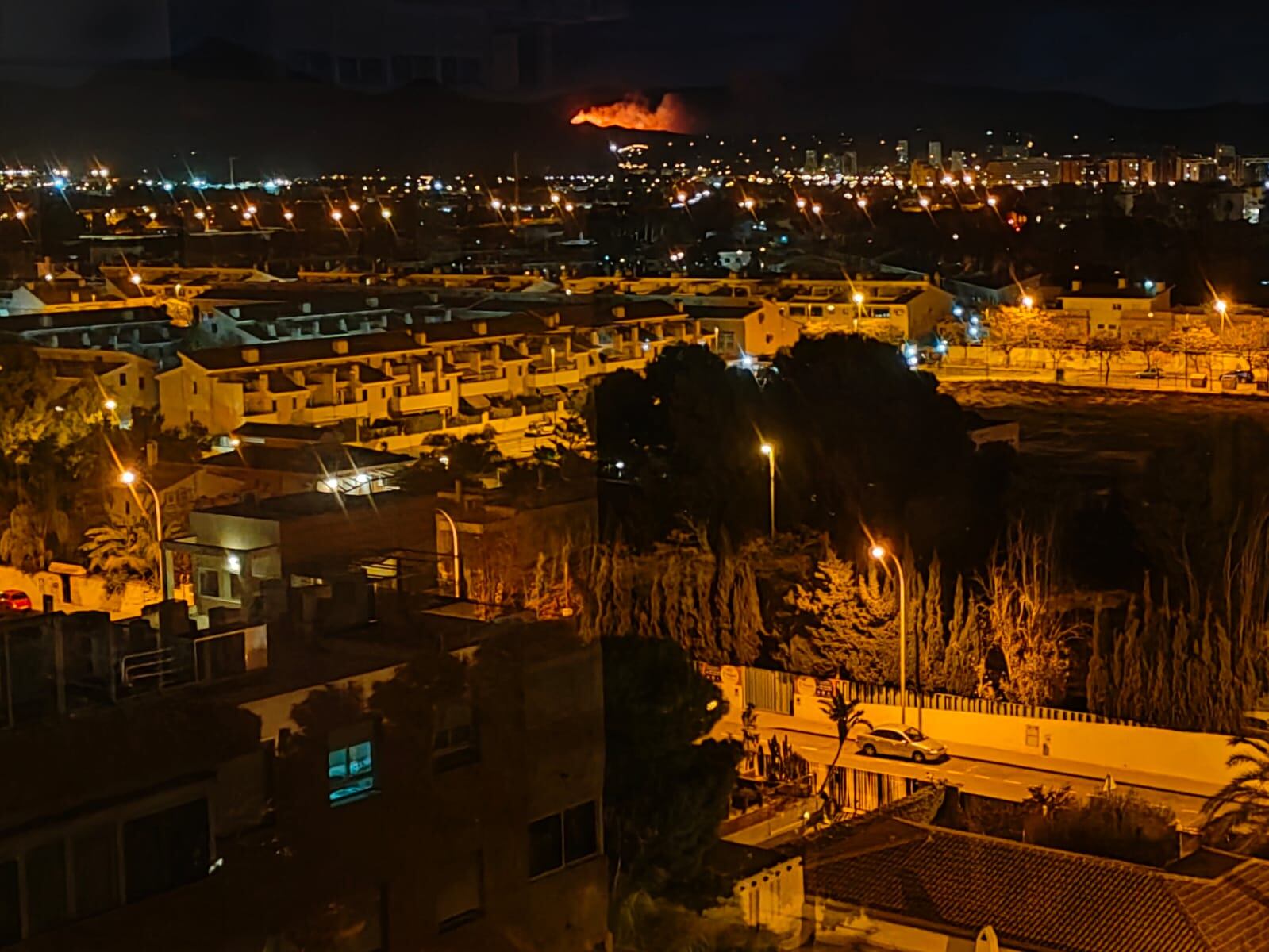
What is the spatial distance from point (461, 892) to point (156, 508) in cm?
169

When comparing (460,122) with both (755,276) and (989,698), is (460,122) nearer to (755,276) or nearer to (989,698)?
(989,698)

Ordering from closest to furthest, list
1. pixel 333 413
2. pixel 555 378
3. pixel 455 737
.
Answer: pixel 455 737 < pixel 333 413 < pixel 555 378

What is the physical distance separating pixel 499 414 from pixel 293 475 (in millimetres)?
3077

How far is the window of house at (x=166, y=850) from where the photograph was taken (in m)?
1.20

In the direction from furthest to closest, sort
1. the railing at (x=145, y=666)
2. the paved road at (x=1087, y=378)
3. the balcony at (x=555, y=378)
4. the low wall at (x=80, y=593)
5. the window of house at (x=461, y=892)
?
the paved road at (x=1087, y=378)
the balcony at (x=555, y=378)
the low wall at (x=80, y=593)
the window of house at (x=461, y=892)
the railing at (x=145, y=666)

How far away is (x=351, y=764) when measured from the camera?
1.39 metres

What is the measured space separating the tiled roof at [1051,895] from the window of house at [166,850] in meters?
1.62

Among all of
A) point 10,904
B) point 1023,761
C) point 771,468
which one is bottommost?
point 1023,761

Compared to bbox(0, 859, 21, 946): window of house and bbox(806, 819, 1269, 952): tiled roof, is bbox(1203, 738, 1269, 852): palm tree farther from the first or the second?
bbox(0, 859, 21, 946): window of house

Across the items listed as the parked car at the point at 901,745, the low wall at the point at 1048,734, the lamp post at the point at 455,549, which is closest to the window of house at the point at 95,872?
the lamp post at the point at 455,549

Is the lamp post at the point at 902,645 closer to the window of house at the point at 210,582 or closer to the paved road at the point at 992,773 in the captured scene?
the paved road at the point at 992,773

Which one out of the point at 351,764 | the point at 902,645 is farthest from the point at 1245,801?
the point at 351,764

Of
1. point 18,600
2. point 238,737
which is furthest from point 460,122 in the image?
point 238,737

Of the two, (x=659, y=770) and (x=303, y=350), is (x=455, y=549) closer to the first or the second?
(x=659, y=770)
